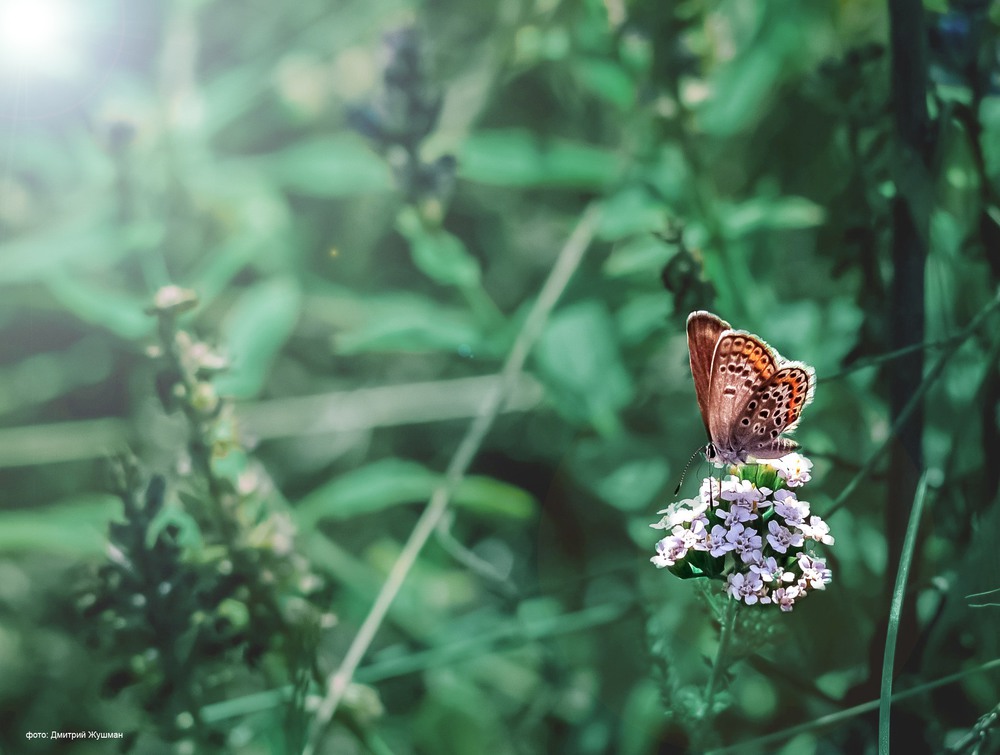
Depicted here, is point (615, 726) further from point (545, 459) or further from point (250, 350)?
point (250, 350)

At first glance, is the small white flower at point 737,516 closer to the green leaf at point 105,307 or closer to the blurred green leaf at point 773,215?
the blurred green leaf at point 773,215

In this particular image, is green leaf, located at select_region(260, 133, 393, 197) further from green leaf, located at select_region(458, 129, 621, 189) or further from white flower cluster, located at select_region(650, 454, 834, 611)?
white flower cluster, located at select_region(650, 454, 834, 611)

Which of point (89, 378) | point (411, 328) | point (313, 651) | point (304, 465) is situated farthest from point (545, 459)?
point (89, 378)

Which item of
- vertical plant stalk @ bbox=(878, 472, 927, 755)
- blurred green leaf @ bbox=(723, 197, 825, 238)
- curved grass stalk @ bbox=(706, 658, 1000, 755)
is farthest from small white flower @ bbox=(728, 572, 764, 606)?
blurred green leaf @ bbox=(723, 197, 825, 238)

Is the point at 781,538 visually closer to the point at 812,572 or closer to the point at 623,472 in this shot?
the point at 812,572

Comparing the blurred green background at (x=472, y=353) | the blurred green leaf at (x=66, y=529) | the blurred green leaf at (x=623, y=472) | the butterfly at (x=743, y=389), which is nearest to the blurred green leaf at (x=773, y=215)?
the blurred green background at (x=472, y=353)

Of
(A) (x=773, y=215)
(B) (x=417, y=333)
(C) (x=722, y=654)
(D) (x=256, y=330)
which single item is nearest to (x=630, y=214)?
(A) (x=773, y=215)
